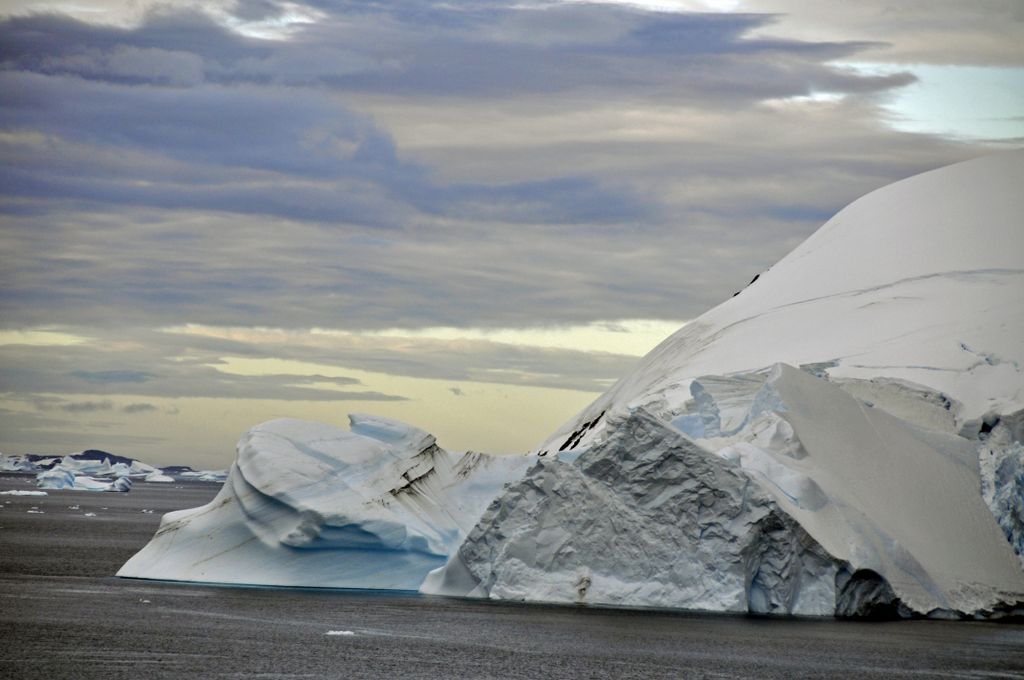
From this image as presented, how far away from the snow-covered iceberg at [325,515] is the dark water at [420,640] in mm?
697

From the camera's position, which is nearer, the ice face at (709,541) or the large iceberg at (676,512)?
the ice face at (709,541)

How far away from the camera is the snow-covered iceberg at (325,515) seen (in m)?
34.6

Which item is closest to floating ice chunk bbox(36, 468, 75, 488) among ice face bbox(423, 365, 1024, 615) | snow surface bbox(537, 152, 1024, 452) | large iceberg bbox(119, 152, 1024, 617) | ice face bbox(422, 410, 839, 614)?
snow surface bbox(537, 152, 1024, 452)

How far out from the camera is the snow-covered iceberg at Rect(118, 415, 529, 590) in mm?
34625

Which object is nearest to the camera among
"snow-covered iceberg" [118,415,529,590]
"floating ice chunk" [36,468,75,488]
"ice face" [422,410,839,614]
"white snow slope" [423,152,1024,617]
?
"ice face" [422,410,839,614]

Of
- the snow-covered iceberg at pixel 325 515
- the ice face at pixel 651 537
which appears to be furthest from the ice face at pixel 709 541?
the snow-covered iceberg at pixel 325 515

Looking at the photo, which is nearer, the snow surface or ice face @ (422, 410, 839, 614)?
ice face @ (422, 410, 839, 614)

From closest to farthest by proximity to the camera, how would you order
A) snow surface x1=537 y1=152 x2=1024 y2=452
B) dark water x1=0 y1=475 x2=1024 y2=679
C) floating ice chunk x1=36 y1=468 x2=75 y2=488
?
dark water x1=0 y1=475 x2=1024 y2=679 → snow surface x1=537 y1=152 x2=1024 y2=452 → floating ice chunk x1=36 y1=468 x2=75 y2=488

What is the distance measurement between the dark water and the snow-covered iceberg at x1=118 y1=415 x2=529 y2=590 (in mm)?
697

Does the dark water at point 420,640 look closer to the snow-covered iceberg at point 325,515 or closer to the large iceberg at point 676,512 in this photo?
the snow-covered iceberg at point 325,515

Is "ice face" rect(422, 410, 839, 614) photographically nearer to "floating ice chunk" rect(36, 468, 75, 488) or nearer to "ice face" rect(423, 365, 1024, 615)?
"ice face" rect(423, 365, 1024, 615)

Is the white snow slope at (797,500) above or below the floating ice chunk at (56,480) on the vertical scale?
above

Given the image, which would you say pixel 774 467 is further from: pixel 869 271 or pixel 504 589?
pixel 869 271

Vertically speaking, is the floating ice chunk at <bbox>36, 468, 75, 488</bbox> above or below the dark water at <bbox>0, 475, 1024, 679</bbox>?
below
